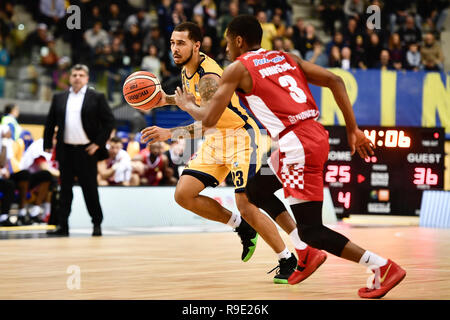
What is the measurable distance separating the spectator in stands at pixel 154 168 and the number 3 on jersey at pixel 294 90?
9.93 metres

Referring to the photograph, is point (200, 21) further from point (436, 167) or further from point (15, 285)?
point (15, 285)

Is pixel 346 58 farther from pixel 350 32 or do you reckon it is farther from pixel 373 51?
pixel 350 32

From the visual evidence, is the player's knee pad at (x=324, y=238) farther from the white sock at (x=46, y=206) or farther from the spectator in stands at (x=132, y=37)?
the spectator in stands at (x=132, y=37)

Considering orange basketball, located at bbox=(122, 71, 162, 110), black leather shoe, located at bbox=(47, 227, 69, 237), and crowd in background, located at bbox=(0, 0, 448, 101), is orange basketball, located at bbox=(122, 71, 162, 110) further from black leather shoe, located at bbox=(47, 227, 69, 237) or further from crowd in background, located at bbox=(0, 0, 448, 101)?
crowd in background, located at bbox=(0, 0, 448, 101)

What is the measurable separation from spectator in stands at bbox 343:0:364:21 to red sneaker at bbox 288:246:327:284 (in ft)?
57.2

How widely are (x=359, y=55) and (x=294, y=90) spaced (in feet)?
49.8

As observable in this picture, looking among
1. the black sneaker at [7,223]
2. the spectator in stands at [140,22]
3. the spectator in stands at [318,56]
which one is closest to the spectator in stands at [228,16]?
the spectator in stands at [140,22]

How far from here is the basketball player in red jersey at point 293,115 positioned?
5723mm

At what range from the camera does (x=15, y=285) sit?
21.1 feet

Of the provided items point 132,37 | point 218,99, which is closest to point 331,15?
point 132,37

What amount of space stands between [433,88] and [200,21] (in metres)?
6.49

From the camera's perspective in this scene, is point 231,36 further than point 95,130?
No

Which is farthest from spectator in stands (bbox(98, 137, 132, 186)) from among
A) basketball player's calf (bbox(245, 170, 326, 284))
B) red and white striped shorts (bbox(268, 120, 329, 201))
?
red and white striped shorts (bbox(268, 120, 329, 201))

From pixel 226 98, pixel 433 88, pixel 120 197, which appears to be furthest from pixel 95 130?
pixel 433 88
